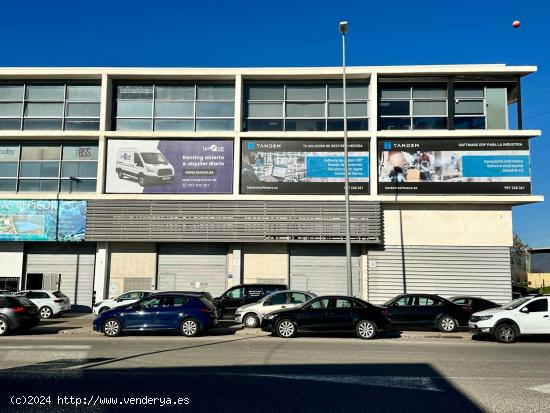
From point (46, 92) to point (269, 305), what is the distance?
55.7 feet

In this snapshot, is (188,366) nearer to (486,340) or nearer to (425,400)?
(425,400)

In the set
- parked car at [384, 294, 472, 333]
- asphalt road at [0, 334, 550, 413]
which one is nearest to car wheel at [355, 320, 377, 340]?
asphalt road at [0, 334, 550, 413]

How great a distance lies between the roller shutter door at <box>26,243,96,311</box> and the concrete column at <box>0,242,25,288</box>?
0.35 m

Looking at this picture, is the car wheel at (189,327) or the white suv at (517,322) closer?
the white suv at (517,322)

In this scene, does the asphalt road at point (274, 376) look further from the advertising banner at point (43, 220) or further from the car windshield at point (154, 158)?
the car windshield at point (154, 158)

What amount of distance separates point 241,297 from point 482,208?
12397 millimetres

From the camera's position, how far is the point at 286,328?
1566 cm

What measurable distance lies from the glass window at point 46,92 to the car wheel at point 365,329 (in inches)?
767

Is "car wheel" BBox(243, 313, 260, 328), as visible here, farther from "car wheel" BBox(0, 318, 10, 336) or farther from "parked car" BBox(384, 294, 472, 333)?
"car wheel" BBox(0, 318, 10, 336)

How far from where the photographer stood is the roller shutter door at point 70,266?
25203 millimetres

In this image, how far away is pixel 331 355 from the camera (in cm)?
1178

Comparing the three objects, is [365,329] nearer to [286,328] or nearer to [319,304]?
[319,304]

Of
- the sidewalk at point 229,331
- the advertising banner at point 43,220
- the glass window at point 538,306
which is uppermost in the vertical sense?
the advertising banner at point 43,220

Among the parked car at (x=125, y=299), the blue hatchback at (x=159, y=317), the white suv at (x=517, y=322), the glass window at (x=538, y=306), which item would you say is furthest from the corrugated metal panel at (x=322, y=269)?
the glass window at (x=538, y=306)
